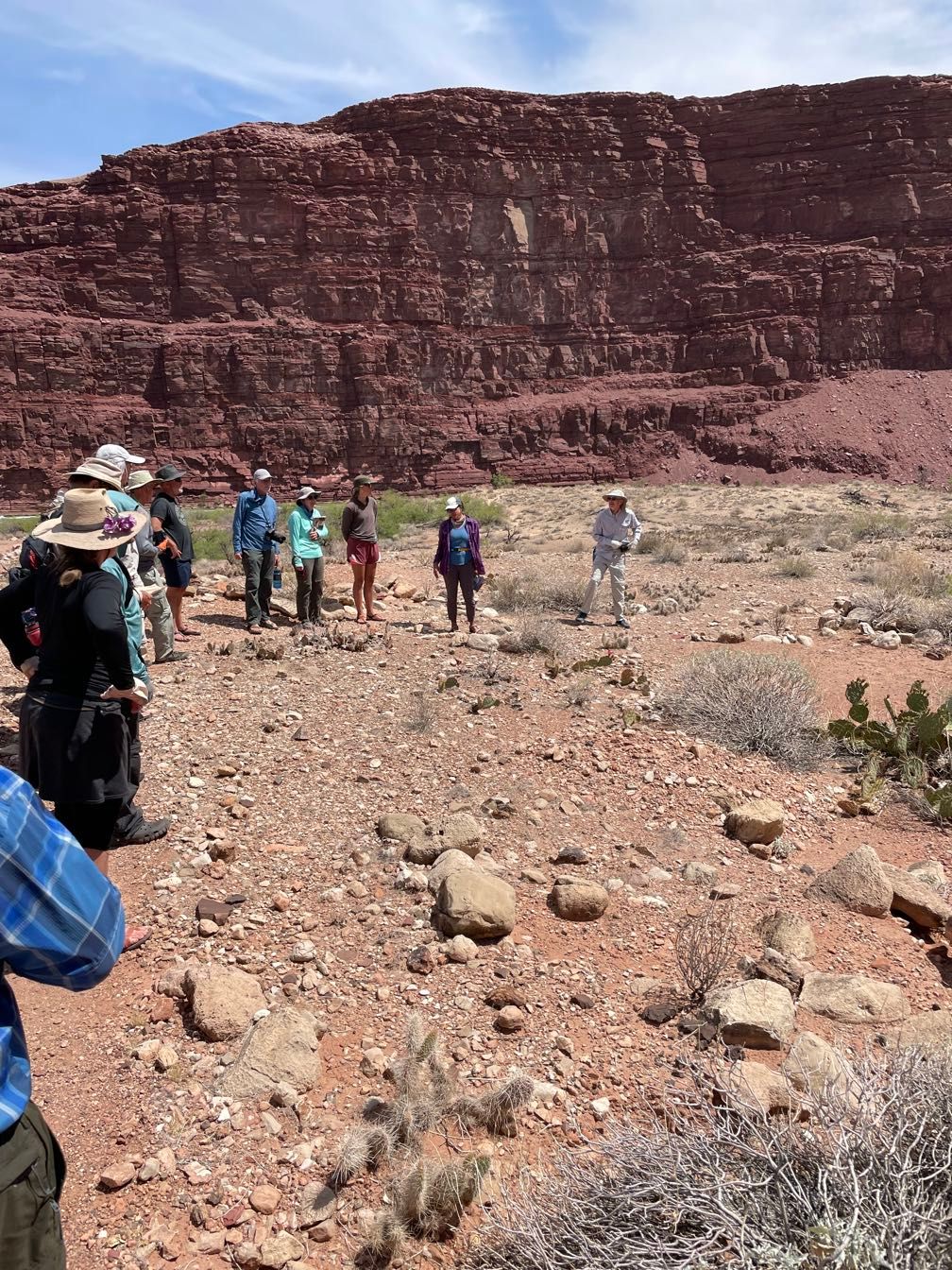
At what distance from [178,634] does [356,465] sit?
31.0 m

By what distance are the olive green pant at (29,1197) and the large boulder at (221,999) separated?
1486 millimetres

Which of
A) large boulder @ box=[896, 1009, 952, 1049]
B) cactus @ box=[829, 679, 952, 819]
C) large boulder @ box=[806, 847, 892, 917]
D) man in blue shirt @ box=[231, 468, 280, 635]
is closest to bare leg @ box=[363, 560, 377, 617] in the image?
man in blue shirt @ box=[231, 468, 280, 635]

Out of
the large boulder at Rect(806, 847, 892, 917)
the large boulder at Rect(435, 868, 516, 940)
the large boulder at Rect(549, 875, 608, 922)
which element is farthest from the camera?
the large boulder at Rect(806, 847, 892, 917)

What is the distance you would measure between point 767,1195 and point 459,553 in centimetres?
735

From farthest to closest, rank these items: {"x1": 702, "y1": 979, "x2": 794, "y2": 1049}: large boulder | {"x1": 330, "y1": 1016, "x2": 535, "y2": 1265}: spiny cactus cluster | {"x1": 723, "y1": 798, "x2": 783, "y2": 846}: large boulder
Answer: {"x1": 723, "y1": 798, "x2": 783, "y2": 846}: large boulder, {"x1": 702, "y1": 979, "x2": 794, "y2": 1049}: large boulder, {"x1": 330, "y1": 1016, "x2": 535, "y2": 1265}: spiny cactus cluster

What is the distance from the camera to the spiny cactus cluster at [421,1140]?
236cm

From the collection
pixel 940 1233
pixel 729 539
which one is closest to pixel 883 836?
pixel 940 1233

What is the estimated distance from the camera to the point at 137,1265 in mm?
2271

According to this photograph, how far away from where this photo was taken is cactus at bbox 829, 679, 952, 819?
575cm

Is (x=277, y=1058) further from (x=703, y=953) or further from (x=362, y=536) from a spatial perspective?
(x=362, y=536)

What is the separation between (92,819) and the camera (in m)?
3.55

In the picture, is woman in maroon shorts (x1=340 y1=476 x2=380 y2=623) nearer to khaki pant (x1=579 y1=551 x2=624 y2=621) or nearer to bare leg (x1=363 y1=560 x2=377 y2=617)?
bare leg (x1=363 y1=560 x2=377 y2=617)

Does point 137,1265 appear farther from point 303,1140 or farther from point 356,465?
point 356,465

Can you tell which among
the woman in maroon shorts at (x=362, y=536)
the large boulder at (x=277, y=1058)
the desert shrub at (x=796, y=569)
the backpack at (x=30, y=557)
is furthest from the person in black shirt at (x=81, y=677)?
the desert shrub at (x=796, y=569)
